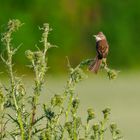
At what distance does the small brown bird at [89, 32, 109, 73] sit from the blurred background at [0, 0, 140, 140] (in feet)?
26.5

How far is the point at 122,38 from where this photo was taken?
1221cm

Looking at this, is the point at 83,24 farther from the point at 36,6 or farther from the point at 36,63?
the point at 36,63

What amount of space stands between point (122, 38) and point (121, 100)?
1.22 metres

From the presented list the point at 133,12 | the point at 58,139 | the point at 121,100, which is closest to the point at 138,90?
the point at 121,100

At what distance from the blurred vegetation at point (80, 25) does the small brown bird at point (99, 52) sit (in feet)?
27.7

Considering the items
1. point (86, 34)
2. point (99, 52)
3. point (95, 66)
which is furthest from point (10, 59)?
point (86, 34)

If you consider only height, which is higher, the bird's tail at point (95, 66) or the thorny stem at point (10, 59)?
the bird's tail at point (95, 66)

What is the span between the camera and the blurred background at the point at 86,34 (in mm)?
11648

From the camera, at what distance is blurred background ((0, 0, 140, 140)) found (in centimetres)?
1165

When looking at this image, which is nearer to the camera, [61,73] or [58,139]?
[58,139]

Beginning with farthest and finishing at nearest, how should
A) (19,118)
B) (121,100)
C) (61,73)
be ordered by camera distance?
(61,73), (121,100), (19,118)

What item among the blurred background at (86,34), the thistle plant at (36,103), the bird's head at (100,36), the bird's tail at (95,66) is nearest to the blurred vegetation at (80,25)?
the blurred background at (86,34)

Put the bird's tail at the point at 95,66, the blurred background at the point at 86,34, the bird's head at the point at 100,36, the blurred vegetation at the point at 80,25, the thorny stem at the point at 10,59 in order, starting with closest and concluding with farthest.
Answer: the thorny stem at the point at 10,59 → the bird's tail at the point at 95,66 → the bird's head at the point at 100,36 → the blurred background at the point at 86,34 → the blurred vegetation at the point at 80,25

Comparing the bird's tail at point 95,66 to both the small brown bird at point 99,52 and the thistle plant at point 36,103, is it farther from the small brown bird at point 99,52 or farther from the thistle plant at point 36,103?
the thistle plant at point 36,103
